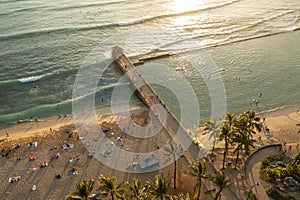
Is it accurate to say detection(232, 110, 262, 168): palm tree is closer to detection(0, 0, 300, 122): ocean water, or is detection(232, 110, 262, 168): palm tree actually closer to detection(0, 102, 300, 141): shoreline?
detection(0, 102, 300, 141): shoreline

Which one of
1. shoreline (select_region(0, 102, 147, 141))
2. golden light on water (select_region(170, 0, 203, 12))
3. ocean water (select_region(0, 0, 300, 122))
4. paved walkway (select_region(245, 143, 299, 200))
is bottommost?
paved walkway (select_region(245, 143, 299, 200))

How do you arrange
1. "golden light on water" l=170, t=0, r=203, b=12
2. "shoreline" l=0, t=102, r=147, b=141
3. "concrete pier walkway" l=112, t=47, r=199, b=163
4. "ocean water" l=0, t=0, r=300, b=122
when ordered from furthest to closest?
"golden light on water" l=170, t=0, r=203, b=12, "ocean water" l=0, t=0, r=300, b=122, "shoreline" l=0, t=102, r=147, b=141, "concrete pier walkway" l=112, t=47, r=199, b=163

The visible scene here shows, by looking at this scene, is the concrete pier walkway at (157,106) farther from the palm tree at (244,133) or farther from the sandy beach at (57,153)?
the palm tree at (244,133)

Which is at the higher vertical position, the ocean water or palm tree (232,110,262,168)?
the ocean water

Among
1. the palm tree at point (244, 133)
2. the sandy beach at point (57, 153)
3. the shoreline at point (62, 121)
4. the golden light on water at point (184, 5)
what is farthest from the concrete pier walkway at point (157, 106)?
the golden light on water at point (184, 5)

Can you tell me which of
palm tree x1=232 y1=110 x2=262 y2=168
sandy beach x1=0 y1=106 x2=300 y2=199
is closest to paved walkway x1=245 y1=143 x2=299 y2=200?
palm tree x1=232 y1=110 x2=262 y2=168
